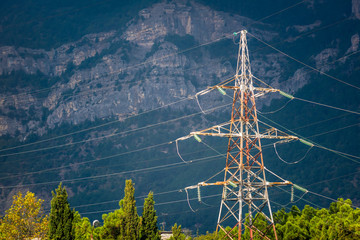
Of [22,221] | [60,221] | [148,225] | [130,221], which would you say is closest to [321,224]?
[148,225]

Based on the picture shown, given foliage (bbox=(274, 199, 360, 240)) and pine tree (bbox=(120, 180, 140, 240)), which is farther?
pine tree (bbox=(120, 180, 140, 240))

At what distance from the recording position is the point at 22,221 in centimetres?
8100

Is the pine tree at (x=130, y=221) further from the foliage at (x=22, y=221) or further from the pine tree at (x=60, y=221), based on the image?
the foliage at (x=22, y=221)

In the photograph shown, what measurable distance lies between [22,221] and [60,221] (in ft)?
40.9

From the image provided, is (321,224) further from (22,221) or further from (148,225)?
(22,221)

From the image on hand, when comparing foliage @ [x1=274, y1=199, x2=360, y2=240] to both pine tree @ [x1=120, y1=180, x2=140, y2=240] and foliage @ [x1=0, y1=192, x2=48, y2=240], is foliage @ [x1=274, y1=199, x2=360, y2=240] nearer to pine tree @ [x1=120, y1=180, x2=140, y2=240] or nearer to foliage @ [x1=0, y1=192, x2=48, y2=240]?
pine tree @ [x1=120, y1=180, x2=140, y2=240]

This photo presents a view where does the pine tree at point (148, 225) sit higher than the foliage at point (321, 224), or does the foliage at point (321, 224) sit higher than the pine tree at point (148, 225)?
the pine tree at point (148, 225)

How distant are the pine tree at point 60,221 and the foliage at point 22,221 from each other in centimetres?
1052

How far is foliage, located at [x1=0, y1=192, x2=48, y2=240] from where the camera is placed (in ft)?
265

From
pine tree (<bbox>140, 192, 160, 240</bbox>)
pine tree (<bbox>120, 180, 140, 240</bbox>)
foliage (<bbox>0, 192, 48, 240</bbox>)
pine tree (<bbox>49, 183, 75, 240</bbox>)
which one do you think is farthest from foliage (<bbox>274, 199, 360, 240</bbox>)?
foliage (<bbox>0, 192, 48, 240</bbox>)

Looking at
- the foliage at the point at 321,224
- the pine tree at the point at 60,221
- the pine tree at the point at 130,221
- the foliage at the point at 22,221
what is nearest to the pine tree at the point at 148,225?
the pine tree at the point at 130,221

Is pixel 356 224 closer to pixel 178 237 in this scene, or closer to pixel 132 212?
pixel 178 237

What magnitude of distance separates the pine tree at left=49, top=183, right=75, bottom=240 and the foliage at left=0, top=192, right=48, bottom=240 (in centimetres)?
1052

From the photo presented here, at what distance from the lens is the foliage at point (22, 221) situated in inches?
3182
